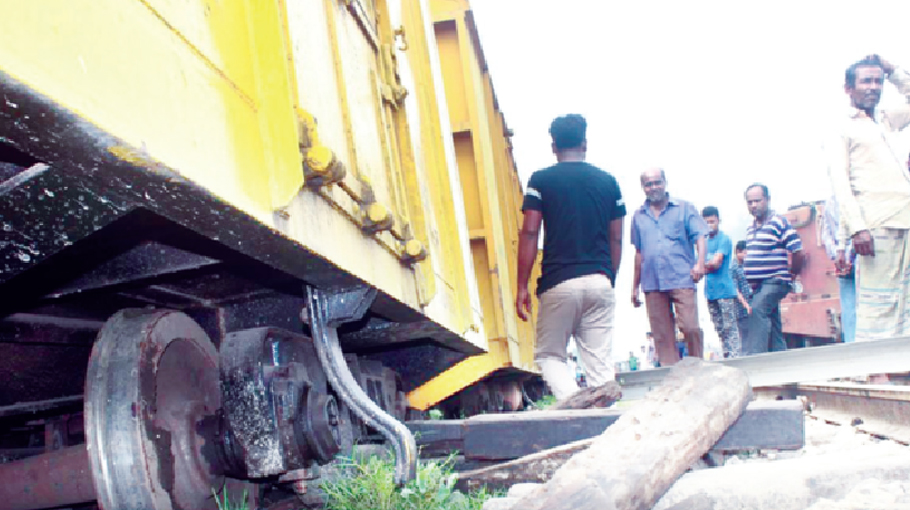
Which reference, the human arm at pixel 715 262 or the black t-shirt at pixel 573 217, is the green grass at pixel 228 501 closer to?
the black t-shirt at pixel 573 217

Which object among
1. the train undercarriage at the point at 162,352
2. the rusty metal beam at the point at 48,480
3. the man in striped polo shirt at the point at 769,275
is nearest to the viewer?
the train undercarriage at the point at 162,352

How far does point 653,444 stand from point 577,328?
97.6 inches

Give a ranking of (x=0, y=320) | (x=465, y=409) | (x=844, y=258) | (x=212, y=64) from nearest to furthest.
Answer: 1. (x=212, y=64)
2. (x=0, y=320)
3. (x=465, y=409)
4. (x=844, y=258)

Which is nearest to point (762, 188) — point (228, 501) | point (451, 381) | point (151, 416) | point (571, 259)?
point (571, 259)

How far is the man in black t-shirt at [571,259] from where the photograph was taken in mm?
4324

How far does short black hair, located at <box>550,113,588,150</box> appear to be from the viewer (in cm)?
456

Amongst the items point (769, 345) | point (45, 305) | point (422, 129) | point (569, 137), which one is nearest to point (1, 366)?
point (45, 305)

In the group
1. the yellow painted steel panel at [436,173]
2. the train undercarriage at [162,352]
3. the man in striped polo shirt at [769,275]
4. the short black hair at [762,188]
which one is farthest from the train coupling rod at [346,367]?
the short black hair at [762,188]

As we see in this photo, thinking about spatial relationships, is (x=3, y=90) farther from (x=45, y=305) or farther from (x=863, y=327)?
(x=863, y=327)

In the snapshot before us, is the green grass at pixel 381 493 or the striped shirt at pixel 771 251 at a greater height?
the striped shirt at pixel 771 251

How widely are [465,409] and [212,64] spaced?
391cm

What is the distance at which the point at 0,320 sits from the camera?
1.60 metres

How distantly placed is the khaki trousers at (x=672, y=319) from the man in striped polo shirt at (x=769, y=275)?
42.4 inches

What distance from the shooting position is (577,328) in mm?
4492
